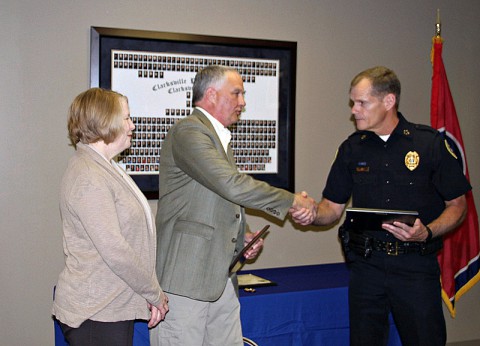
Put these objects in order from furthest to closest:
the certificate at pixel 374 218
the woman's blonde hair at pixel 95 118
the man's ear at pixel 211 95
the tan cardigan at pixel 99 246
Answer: the man's ear at pixel 211 95 < the certificate at pixel 374 218 < the woman's blonde hair at pixel 95 118 < the tan cardigan at pixel 99 246

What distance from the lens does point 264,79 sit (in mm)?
3838

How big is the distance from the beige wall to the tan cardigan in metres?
1.33

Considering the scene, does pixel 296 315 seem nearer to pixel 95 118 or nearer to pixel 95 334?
pixel 95 334

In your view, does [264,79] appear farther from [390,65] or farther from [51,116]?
[51,116]

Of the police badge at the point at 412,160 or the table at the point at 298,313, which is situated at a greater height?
the police badge at the point at 412,160

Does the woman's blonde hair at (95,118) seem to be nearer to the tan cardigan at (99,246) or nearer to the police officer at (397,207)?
the tan cardigan at (99,246)

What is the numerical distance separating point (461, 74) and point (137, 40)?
2.44 m

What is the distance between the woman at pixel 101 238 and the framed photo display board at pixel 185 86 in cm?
131

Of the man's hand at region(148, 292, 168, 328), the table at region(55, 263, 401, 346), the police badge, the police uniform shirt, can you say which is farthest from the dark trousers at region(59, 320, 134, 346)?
the police badge

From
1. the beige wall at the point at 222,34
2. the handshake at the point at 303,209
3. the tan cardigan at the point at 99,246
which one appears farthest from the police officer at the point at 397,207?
the tan cardigan at the point at 99,246

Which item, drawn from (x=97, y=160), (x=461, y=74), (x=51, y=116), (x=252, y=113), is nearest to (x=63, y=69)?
(x=51, y=116)

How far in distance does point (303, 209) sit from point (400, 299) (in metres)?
0.60

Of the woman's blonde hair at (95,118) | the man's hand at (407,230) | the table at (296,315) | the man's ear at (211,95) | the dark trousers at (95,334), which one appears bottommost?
the table at (296,315)

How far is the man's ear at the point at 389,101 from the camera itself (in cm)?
289
